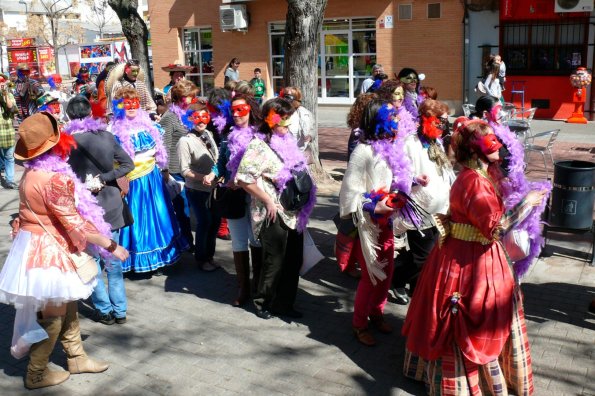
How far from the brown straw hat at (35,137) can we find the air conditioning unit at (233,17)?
17.4 metres

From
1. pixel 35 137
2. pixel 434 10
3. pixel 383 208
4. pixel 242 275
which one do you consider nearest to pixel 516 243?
pixel 383 208

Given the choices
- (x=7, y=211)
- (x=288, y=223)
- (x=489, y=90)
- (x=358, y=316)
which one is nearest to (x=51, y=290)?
(x=288, y=223)

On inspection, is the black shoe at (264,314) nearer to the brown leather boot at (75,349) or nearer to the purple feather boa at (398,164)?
the brown leather boot at (75,349)

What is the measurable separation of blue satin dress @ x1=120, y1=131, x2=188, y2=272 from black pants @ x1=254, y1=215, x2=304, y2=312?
57.1 inches

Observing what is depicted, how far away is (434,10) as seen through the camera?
17.6 meters

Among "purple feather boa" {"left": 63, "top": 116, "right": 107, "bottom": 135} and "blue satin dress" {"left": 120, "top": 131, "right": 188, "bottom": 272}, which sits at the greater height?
"purple feather boa" {"left": 63, "top": 116, "right": 107, "bottom": 135}

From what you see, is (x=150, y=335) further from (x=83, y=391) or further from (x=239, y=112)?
(x=239, y=112)

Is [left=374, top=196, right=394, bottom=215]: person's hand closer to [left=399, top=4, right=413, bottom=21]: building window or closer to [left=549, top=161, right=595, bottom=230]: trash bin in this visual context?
[left=549, top=161, right=595, bottom=230]: trash bin

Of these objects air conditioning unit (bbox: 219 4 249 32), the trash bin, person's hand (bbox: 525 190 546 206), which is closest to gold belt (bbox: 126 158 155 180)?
person's hand (bbox: 525 190 546 206)

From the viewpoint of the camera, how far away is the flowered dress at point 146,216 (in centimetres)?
610

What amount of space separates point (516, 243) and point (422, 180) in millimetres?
1100

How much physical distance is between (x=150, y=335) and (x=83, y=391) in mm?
881

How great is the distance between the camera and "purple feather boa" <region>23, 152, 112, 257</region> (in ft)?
12.8

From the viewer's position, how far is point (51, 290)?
3.87m
